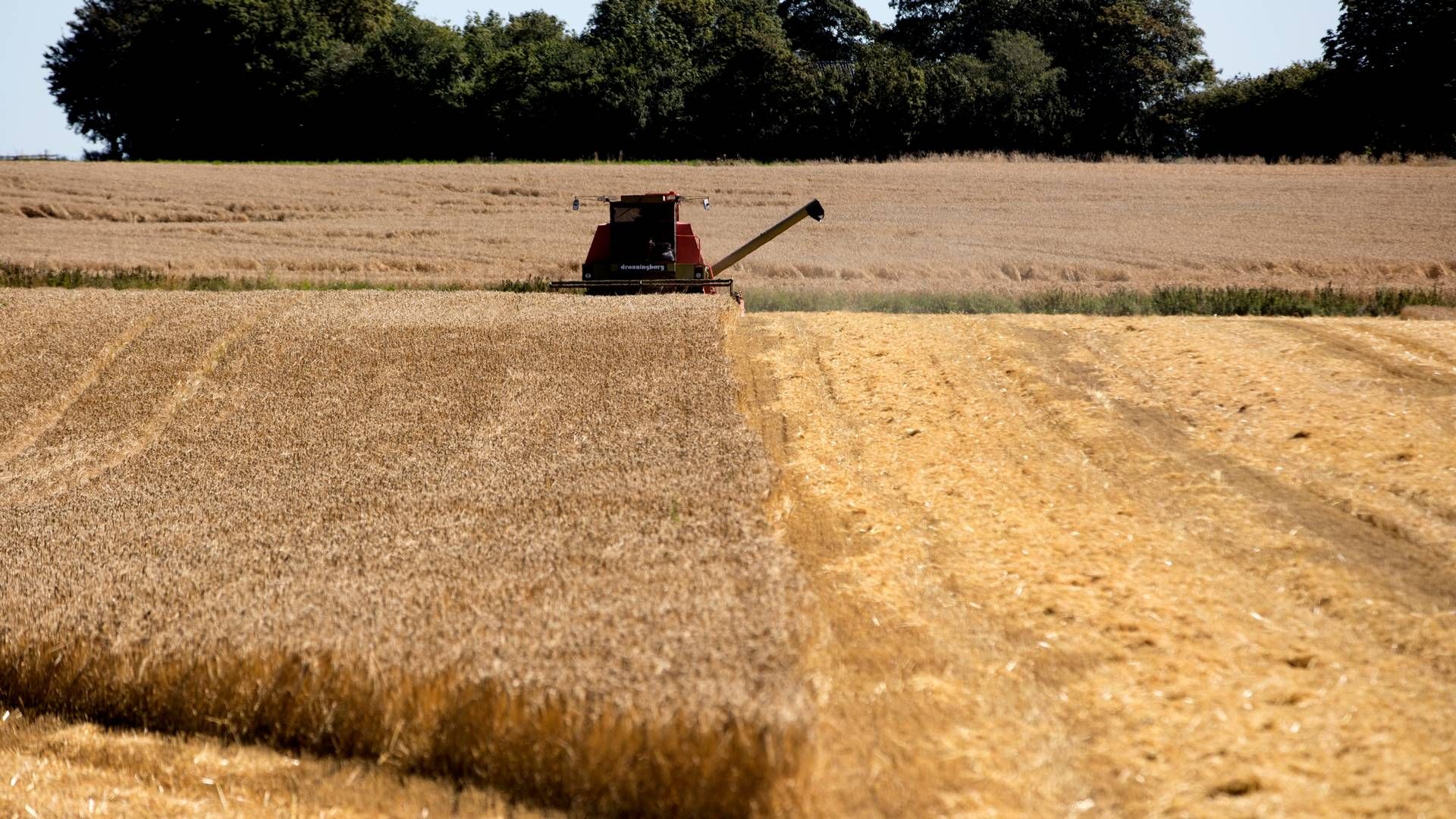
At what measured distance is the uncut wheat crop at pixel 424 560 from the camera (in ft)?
14.3

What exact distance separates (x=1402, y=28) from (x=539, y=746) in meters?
39.2

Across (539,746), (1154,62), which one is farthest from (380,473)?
(1154,62)

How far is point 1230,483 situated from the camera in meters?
7.10

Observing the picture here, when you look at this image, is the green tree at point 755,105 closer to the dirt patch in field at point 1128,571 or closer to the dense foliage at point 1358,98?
the dense foliage at point 1358,98

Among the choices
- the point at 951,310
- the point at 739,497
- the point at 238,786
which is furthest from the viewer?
the point at 951,310

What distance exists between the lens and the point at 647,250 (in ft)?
51.4

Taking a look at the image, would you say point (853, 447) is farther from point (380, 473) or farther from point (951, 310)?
point (951, 310)

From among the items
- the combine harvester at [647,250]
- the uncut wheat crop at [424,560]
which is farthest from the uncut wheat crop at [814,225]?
the uncut wheat crop at [424,560]

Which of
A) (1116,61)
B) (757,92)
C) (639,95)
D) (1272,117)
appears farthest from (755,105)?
(1272,117)

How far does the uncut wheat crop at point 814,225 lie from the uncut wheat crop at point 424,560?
30.3ft

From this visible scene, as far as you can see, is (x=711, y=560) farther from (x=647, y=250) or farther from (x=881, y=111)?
(x=881, y=111)

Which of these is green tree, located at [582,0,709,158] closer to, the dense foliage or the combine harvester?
the dense foliage

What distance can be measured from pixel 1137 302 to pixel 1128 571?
33.7 ft

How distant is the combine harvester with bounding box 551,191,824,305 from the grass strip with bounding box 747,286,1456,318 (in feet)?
3.02
